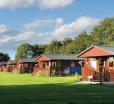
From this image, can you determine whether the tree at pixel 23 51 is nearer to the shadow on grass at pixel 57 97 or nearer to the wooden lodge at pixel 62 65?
the wooden lodge at pixel 62 65

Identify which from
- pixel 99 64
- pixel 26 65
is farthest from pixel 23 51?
pixel 99 64

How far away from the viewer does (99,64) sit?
154 ft

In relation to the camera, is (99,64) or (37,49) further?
(37,49)

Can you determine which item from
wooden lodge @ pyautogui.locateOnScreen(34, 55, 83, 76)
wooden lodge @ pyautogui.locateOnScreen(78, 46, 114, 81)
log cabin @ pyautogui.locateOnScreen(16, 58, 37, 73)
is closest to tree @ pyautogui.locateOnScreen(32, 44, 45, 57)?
log cabin @ pyautogui.locateOnScreen(16, 58, 37, 73)

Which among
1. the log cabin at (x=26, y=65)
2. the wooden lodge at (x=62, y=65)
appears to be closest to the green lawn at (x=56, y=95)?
the wooden lodge at (x=62, y=65)

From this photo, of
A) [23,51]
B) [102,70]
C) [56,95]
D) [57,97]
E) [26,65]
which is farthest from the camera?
[23,51]

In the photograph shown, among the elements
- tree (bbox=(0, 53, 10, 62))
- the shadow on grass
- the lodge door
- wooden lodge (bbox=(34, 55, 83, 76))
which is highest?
tree (bbox=(0, 53, 10, 62))

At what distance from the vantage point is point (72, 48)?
110688 millimetres

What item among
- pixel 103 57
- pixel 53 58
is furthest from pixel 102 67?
pixel 53 58

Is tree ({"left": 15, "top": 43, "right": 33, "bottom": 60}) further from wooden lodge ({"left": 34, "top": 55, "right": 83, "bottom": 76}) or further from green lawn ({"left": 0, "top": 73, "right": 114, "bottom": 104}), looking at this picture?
green lawn ({"left": 0, "top": 73, "right": 114, "bottom": 104})

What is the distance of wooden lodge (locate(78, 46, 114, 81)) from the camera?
143 feet

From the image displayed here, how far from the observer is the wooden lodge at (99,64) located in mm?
43688

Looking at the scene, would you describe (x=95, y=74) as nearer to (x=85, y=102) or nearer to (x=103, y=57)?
(x=103, y=57)

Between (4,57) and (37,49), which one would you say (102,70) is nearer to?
(37,49)
